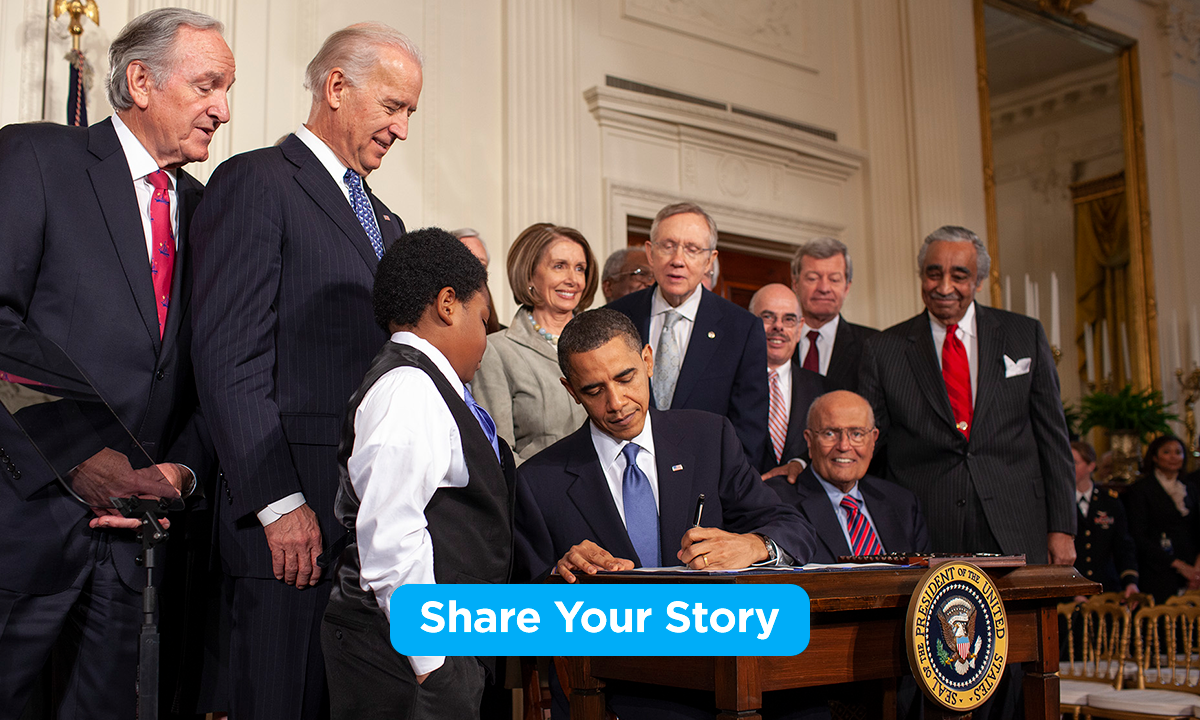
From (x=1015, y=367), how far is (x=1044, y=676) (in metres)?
1.53

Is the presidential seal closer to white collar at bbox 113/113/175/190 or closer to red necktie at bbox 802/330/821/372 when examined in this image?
white collar at bbox 113/113/175/190

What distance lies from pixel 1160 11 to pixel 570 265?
30.6ft

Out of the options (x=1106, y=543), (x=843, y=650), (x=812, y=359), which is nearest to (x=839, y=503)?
(x=812, y=359)

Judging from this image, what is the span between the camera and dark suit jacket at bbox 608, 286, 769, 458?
10.0ft

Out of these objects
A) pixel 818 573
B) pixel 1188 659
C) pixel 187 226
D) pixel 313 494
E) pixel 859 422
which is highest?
pixel 187 226

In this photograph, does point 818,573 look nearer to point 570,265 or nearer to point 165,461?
point 165,461

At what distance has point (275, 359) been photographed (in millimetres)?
2043

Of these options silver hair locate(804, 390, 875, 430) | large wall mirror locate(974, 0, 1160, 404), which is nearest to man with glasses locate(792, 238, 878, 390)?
silver hair locate(804, 390, 875, 430)

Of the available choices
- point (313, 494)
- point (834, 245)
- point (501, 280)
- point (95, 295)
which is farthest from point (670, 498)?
point (501, 280)

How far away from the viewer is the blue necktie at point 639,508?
2.33 meters

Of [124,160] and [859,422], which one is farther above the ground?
[124,160]

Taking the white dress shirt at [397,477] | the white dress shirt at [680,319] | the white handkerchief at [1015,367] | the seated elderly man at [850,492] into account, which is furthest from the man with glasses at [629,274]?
the white dress shirt at [397,477]

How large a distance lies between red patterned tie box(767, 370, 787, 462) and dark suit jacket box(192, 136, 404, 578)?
189 centimetres

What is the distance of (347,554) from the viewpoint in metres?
1.79
